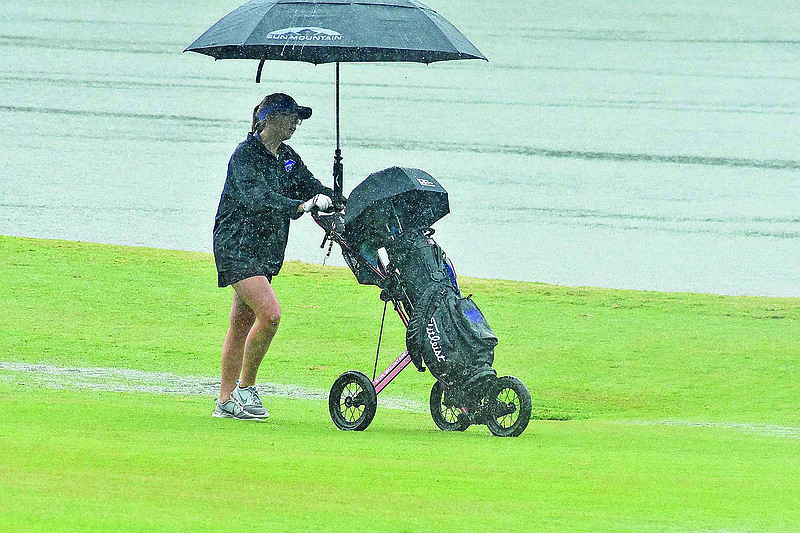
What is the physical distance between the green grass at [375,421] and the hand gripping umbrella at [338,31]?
6.20 ft

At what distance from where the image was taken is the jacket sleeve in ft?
21.6

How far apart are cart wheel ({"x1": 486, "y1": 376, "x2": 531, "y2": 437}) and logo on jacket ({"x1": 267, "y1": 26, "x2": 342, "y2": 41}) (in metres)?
1.97

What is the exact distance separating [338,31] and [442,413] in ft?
6.92

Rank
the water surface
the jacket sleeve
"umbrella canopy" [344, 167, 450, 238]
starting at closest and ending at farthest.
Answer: the jacket sleeve < "umbrella canopy" [344, 167, 450, 238] < the water surface

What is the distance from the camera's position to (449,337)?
657 centimetres

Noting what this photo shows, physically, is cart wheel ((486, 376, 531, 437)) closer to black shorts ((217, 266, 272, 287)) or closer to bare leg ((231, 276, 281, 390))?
bare leg ((231, 276, 281, 390))

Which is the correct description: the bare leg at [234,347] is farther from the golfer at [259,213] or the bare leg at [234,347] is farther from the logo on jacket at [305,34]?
the logo on jacket at [305,34]

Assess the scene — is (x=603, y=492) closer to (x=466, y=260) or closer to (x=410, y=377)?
(x=410, y=377)

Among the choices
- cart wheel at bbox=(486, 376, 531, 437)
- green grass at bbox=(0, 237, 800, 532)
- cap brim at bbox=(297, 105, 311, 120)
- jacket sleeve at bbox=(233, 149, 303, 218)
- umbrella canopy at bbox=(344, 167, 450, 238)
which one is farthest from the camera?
cap brim at bbox=(297, 105, 311, 120)

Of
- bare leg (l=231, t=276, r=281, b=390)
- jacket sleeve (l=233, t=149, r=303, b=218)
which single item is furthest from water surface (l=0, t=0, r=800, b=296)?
jacket sleeve (l=233, t=149, r=303, b=218)

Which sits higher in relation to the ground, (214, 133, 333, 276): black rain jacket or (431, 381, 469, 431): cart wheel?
(214, 133, 333, 276): black rain jacket

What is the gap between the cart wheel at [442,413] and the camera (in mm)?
6973

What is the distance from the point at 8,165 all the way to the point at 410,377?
19.2 meters

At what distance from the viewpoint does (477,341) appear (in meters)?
6.60
